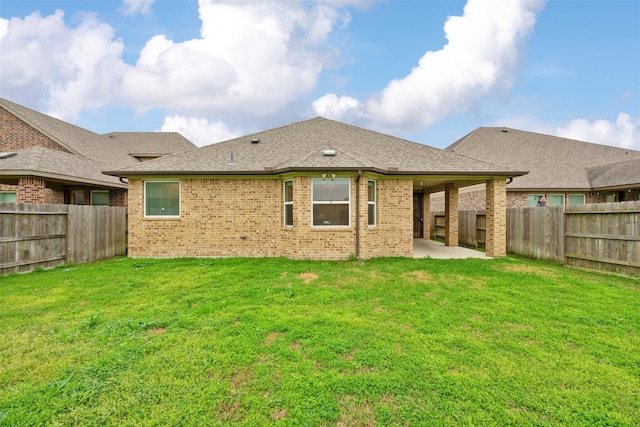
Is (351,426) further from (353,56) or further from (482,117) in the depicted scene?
(482,117)

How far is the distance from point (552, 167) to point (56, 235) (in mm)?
22880

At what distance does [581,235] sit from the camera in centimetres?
815

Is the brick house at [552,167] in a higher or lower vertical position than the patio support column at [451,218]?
higher

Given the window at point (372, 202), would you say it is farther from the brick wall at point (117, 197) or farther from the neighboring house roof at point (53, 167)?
the brick wall at point (117, 197)

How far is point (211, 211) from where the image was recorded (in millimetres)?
9898

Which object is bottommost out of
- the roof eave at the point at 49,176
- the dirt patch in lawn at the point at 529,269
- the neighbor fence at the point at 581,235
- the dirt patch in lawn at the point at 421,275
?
the dirt patch in lawn at the point at 529,269

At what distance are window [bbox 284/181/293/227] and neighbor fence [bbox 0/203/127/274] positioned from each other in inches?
246

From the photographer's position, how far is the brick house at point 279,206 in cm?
917

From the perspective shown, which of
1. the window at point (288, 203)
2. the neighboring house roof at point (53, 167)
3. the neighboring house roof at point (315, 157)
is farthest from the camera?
the neighboring house roof at point (53, 167)

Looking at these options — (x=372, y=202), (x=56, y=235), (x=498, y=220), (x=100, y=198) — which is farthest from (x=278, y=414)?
(x=100, y=198)

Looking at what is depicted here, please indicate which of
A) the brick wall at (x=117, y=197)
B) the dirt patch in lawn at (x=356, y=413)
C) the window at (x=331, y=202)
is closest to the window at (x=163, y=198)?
the window at (x=331, y=202)

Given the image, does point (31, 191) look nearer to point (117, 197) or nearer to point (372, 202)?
point (117, 197)

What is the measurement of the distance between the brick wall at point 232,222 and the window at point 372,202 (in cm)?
20

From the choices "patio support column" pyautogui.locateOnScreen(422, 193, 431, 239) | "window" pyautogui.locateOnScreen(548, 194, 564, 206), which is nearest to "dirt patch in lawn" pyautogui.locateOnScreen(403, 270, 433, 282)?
"patio support column" pyautogui.locateOnScreen(422, 193, 431, 239)
